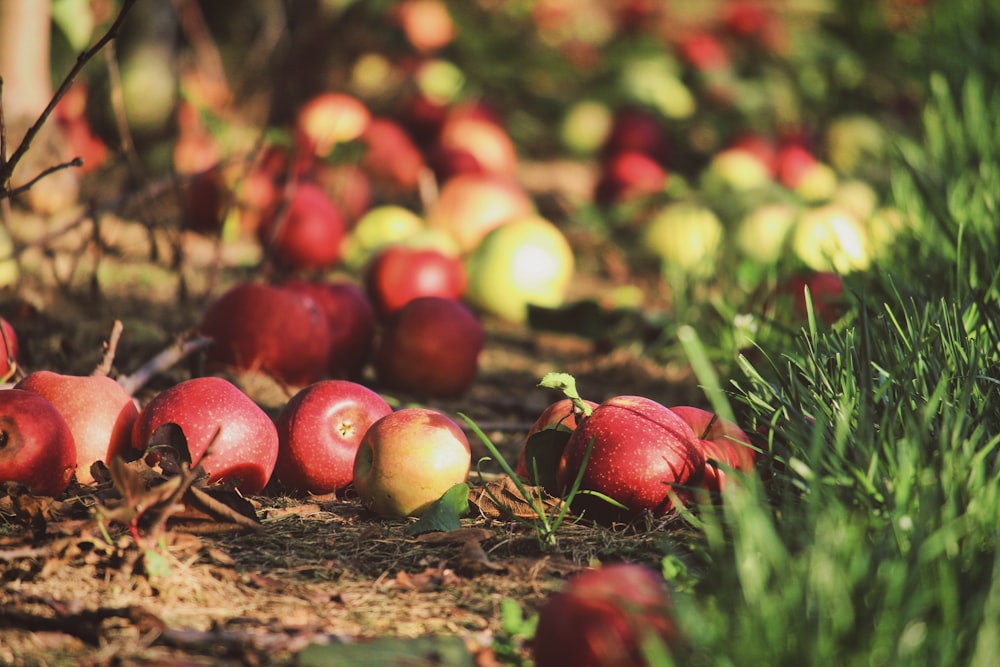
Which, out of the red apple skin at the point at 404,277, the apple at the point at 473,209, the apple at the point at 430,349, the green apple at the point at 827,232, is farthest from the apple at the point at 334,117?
the apple at the point at 430,349

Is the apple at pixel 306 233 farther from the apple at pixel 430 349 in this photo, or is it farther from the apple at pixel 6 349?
the apple at pixel 6 349

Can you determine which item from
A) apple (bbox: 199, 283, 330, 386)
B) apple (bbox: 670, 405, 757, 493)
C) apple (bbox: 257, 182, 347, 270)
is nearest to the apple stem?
apple (bbox: 670, 405, 757, 493)

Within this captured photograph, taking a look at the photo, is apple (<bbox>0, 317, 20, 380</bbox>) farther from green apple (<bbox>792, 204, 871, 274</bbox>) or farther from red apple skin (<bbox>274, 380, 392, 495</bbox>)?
green apple (<bbox>792, 204, 871, 274</bbox>)

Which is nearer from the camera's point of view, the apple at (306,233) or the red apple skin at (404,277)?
the red apple skin at (404,277)

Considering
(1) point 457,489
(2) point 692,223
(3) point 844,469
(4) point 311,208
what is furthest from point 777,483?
(2) point 692,223

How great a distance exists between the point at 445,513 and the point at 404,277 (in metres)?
1.91

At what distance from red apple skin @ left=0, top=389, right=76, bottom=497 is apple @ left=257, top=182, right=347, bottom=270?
2.37 metres

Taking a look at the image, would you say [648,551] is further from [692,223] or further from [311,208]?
[692,223]

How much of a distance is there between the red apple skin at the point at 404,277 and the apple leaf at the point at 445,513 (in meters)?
1.78

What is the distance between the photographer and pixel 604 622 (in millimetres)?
1474

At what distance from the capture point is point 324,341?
10.3 feet

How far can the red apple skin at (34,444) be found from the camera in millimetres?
2008

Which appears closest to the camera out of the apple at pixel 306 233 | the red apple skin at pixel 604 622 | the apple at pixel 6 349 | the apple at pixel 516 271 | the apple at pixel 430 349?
the red apple skin at pixel 604 622

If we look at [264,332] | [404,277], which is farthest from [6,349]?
[404,277]
